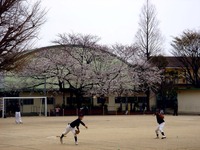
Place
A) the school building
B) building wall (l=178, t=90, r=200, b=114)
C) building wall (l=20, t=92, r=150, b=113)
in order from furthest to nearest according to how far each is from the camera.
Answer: building wall (l=20, t=92, r=150, b=113), the school building, building wall (l=178, t=90, r=200, b=114)

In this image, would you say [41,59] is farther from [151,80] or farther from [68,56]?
[151,80]

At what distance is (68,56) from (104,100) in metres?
9.05

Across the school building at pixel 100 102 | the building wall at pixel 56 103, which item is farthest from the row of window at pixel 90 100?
the building wall at pixel 56 103

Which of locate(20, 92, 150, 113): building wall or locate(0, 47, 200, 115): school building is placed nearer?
locate(0, 47, 200, 115): school building

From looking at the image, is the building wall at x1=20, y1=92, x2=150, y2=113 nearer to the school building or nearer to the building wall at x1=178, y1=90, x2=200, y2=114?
the school building

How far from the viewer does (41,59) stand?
56594mm

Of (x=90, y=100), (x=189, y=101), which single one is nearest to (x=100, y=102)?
(x=90, y=100)

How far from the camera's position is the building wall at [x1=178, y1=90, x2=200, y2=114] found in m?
53.9

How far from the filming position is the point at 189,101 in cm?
5506

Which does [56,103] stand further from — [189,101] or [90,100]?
[189,101]

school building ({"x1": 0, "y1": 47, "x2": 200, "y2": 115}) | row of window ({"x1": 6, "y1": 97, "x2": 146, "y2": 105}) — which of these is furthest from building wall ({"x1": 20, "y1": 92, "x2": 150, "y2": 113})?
row of window ({"x1": 6, "y1": 97, "x2": 146, "y2": 105})

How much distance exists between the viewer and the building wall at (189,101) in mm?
53938

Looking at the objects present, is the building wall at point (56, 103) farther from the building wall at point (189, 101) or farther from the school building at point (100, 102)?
the building wall at point (189, 101)

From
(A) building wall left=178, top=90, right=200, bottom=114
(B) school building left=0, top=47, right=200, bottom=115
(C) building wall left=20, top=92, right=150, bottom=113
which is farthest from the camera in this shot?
(C) building wall left=20, top=92, right=150, bottom=113
